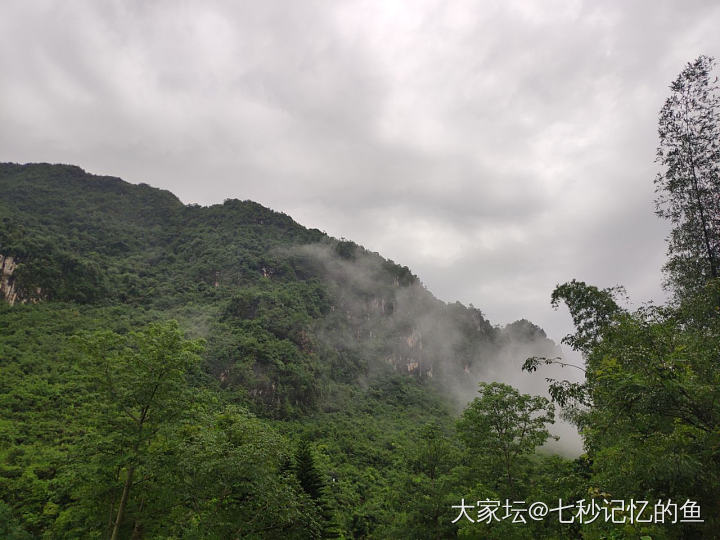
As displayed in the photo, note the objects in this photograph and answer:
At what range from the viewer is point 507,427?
710 inches

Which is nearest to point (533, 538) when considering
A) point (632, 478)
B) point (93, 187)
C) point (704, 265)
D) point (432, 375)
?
point (632, 478)

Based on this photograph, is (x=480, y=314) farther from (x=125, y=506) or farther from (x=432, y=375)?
(x=125, y=506)

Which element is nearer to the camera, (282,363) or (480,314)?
(282,363)

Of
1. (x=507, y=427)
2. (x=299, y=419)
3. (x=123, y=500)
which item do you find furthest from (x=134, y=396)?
(x=299, y=419)

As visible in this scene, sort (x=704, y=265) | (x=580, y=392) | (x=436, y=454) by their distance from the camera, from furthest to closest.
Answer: (x=436, y=454) → (x=704, y=265) → (x=580, y=392)

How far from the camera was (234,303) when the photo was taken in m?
88.2

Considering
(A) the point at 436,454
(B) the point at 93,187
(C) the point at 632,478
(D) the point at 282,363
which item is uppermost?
(B) the point at 93,187

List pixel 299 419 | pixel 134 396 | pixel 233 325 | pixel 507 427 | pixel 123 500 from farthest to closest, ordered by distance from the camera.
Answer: pixel 233 325
pixel 299 419
pixel 507 427
pixel 134 396
pixel 123 500

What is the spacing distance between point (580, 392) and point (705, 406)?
4191 mm

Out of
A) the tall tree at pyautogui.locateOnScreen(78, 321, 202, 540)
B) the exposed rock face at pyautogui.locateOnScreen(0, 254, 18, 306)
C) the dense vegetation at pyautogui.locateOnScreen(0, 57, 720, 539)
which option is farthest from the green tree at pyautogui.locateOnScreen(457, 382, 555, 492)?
the exposed rock face at pyautogui.locateOnScreen(0, 254, 18, 306)

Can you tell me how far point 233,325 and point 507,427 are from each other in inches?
2886

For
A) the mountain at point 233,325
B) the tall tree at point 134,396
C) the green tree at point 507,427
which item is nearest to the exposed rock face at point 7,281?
the mountain at point 233,325

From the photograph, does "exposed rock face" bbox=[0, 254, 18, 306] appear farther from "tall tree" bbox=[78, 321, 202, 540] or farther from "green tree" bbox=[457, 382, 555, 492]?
"green tree" bbox=[457, 382, 555, 492]

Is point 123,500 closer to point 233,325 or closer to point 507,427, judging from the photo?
point 507,427
